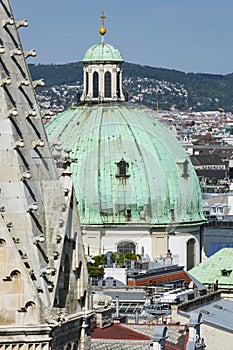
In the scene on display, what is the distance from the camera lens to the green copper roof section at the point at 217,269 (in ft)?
238

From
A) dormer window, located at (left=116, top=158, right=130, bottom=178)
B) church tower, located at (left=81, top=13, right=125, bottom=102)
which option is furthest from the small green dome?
dormer window, located at (left=116, top=158, right=130, bottom=178)

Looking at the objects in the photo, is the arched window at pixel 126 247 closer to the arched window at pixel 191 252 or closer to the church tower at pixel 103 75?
the arched window at pixel 191 252

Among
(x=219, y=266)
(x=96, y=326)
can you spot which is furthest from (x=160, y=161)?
(x=96, y=326)

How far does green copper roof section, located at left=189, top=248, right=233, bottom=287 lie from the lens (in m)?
72.4

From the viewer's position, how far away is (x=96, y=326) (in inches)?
1273

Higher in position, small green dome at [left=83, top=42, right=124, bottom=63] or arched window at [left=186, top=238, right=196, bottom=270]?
small green dome at [left=83, top=42, right=124, bottom=63]

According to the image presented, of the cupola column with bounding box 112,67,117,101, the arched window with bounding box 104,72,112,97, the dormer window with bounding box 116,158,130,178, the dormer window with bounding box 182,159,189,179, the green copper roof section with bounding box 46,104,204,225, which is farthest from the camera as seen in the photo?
the arched window with bounding box 104,72,112,97

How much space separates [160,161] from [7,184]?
232 ft

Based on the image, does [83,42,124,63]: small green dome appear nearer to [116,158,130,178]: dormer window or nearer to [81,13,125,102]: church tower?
[81,13,125,102]: church tower

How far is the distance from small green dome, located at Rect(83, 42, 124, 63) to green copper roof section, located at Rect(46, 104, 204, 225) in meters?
3.53

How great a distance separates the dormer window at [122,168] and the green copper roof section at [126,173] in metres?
0.08

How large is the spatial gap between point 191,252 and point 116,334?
198 ft

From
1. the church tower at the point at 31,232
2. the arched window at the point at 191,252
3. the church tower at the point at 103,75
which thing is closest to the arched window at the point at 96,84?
the church tower at the point at 103,75

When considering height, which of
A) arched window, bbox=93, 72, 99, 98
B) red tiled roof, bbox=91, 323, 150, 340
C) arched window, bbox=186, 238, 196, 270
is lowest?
red tiled roof, bbox=91, 323, 150, 340
